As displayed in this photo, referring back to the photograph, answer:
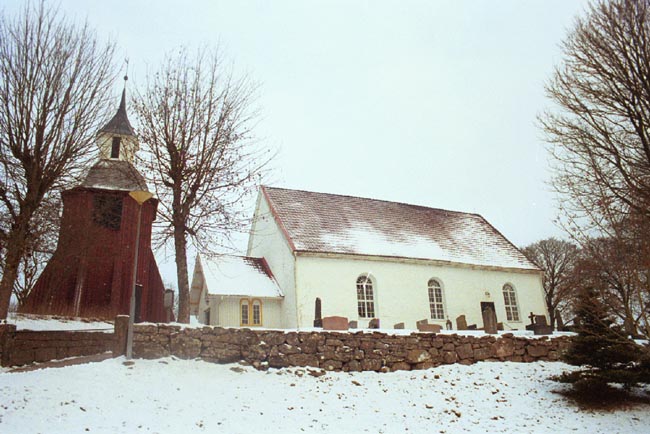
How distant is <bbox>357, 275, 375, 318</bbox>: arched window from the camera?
802 inches

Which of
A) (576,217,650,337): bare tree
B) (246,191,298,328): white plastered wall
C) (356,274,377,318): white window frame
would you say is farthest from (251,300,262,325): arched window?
(576,217,650,337): bare tree

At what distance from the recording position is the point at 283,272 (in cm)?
2041

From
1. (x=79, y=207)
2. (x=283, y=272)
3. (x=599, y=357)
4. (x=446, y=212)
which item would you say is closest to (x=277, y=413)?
(x=599, y=357)

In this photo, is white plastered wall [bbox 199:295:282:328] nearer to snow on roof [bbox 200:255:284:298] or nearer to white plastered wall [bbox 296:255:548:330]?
snow on roof [bbox 200:255:284:298]

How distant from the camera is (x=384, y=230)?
23.6 m

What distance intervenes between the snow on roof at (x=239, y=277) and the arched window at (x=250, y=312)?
1.40 ft

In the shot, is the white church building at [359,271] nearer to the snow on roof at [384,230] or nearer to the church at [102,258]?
the snow on roof at [384,230]

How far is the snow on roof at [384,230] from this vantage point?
2127cm

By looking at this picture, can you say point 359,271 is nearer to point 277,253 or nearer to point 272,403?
point 277,253

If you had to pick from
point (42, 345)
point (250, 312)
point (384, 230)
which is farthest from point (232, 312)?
point (384, 230)

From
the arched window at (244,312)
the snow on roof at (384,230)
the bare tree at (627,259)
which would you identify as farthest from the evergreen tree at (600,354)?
the arched window at (244,312)

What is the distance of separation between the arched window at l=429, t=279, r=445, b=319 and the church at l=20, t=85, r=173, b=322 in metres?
11.4

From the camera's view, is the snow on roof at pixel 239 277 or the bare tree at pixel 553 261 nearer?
the snow on roof at pixel 239 277

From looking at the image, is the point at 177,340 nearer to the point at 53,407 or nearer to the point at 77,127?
the point at 53,407
